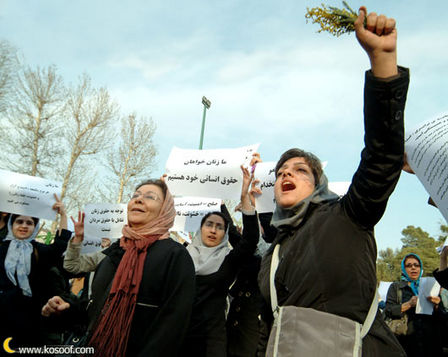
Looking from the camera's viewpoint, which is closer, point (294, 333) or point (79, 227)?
point (294, 333)

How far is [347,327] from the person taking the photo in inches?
57.1

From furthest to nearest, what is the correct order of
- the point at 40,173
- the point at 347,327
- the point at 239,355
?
the point at 40,173 → the point at 239,355 → the point at 347,327

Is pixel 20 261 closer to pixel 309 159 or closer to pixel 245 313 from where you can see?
pixel 245 313

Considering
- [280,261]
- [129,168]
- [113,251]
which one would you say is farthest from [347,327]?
[129,168]

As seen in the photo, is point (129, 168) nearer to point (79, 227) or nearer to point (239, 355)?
point (79, 227)

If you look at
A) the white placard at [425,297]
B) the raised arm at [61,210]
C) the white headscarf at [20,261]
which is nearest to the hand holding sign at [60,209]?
the raised arm at [61,210]

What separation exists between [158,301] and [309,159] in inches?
50.1

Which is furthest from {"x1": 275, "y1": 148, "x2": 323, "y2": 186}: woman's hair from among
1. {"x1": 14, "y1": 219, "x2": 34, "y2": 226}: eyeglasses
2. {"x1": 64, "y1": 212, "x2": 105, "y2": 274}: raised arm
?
{"x1": 14, "y1": 219, "x2": 34, "y2": 226}: eyeglasses

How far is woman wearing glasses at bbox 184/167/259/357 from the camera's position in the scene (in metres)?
3.29

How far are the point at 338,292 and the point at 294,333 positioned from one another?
0.23 metres

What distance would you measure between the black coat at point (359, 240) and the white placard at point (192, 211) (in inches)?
145

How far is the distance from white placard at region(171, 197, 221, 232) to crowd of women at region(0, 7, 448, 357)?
21.0 inches

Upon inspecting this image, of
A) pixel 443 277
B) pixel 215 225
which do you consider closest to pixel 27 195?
pixel 215 225

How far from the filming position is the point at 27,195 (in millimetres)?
4809
